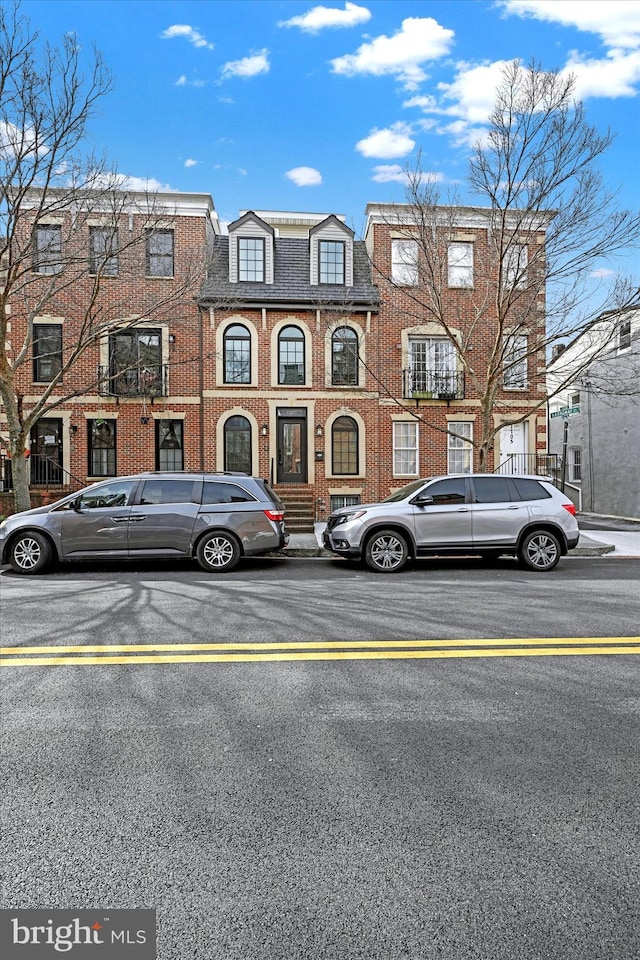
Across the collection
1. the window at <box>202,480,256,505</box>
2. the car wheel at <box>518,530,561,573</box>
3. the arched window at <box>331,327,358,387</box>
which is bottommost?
the car wheel at <box>518,530,561,573</box>

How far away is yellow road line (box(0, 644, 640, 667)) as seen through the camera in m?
5.23

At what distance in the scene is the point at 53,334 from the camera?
60.2ft

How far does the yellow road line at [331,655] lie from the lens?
5.23 m

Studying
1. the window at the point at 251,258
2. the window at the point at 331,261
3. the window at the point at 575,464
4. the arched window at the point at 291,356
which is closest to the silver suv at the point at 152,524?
the arched window at the point at 291,356

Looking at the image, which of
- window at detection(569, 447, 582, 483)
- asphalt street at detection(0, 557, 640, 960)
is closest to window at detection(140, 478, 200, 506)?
asphalt street at detection(0, 557, 640, 960)

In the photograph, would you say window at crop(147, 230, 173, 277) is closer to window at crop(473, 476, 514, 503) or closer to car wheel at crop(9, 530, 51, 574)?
car wheel at crop(9, 530, 51, 574)

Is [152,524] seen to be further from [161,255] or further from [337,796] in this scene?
[161,255]

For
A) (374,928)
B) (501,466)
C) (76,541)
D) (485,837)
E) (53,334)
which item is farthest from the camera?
(501,466)

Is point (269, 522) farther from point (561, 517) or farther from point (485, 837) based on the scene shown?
point (485, 837)

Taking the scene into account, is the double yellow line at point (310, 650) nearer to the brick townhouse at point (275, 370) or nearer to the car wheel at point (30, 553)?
the car wheel at point (30, 553)

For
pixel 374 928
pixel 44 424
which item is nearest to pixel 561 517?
pixel 374 928

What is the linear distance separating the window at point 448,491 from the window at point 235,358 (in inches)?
379

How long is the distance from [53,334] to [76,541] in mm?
10315

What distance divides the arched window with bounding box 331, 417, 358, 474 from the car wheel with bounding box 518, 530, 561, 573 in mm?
8961
